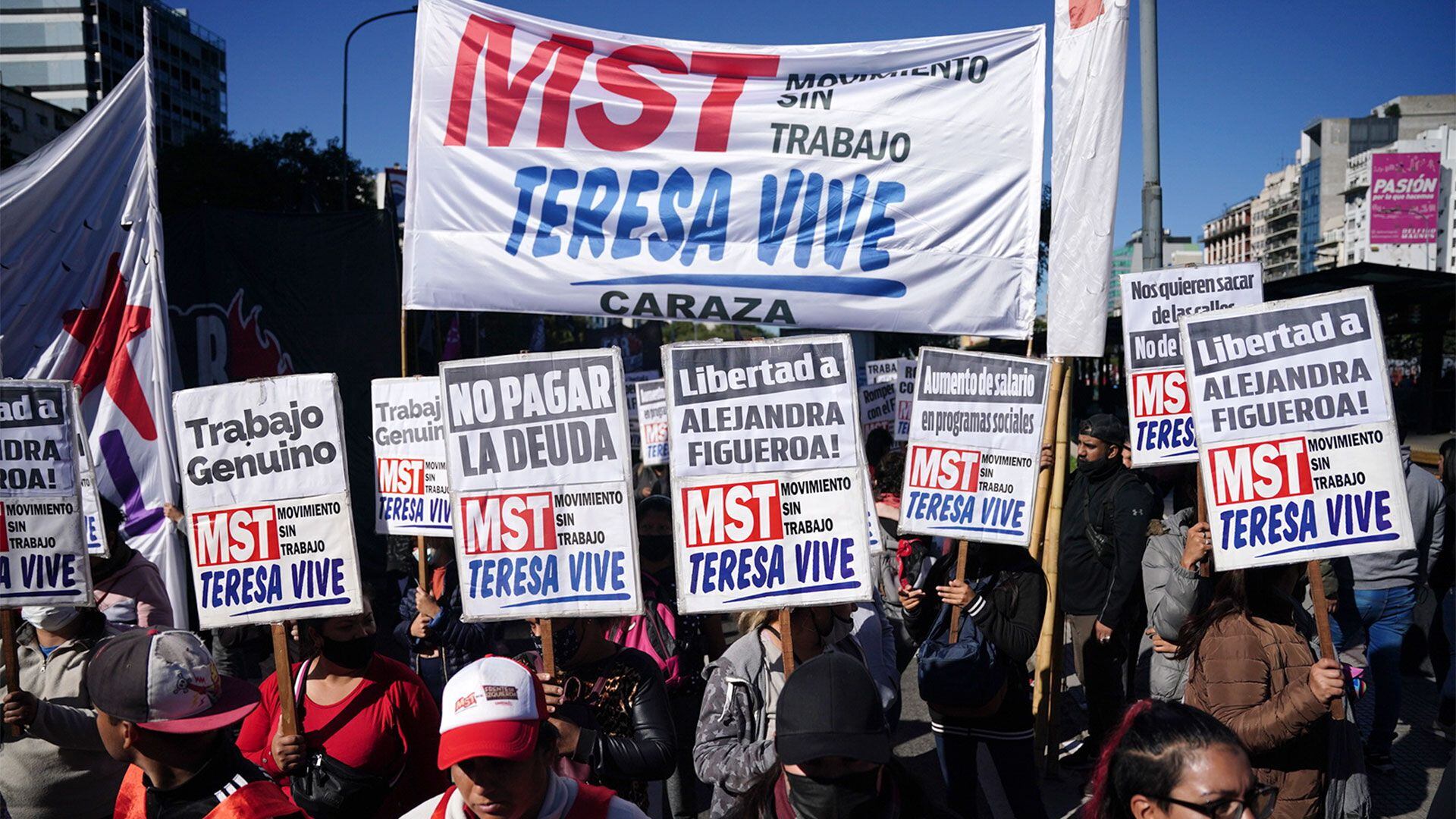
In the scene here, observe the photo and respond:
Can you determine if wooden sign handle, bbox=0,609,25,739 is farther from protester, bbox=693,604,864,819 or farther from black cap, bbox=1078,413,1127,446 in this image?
black cap, bbox=1078,413,1127,446

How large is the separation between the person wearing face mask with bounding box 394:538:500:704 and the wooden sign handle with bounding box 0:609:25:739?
1.55 m

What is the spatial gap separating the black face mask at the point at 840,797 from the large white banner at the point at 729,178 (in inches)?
112

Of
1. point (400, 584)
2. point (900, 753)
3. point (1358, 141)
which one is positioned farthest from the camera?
point (1358, 141)

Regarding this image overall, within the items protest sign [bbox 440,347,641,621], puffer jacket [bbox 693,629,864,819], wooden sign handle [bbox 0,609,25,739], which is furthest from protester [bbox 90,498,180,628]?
puffer jacket [bbox 693,629,864,819]

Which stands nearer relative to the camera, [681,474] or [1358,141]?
[681,474]

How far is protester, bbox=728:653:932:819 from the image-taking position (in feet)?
8.60

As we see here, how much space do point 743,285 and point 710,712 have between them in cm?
212

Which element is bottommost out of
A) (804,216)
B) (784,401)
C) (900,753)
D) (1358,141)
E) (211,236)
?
(900,753)

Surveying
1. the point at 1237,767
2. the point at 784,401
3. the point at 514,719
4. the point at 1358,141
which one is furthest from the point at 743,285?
the point at 1358,141

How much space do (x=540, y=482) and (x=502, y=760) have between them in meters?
1.78

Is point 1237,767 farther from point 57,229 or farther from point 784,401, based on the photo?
point 57,229

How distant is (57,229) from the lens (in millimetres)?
6406

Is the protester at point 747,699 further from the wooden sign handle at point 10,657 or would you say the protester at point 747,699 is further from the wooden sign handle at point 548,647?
the wooden sign handle at point 10,657

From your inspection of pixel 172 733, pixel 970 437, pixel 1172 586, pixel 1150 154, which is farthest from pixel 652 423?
pixel 172 733
